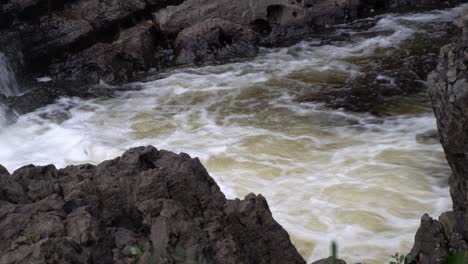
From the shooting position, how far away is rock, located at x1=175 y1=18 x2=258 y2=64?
44.1ft

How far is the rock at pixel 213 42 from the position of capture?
44.1 ft

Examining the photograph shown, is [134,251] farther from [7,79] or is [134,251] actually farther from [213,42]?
[213,42]

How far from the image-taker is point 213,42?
1349 cm

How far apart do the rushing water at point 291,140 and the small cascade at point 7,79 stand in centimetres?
151

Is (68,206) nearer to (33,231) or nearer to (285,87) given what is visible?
(33,231)

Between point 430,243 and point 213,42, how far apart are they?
31.7 feet

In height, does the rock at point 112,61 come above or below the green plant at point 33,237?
below

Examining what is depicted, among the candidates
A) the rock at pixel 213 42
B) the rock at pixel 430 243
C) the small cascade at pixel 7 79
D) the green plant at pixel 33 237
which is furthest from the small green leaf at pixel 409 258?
the small cascade at pixel 7 79

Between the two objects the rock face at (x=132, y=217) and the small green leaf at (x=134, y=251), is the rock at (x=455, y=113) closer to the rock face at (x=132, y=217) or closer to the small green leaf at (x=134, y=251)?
the rock face at (x=132, y=217)

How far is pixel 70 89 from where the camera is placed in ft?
40.4

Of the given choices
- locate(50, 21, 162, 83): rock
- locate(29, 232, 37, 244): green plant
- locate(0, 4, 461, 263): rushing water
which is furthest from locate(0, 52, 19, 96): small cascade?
locate(29, 232, 37, 244): green plant

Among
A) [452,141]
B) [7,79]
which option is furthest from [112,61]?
[452,141]

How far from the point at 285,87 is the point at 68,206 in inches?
293

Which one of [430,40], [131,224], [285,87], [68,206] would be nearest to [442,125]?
[131,224]
